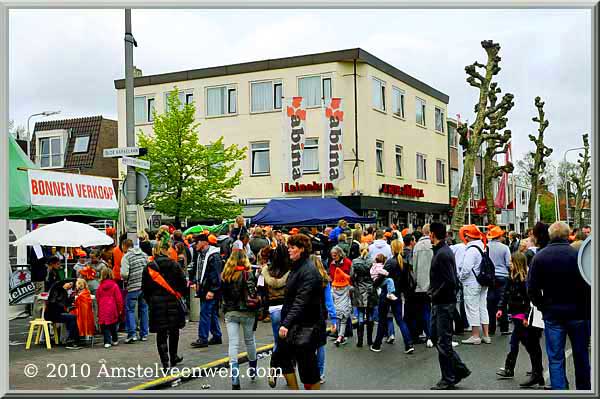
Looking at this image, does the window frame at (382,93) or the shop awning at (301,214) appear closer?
the shop awning at (301,214)

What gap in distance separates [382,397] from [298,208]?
12.2 metres

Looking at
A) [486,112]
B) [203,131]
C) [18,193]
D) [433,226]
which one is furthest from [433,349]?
[203,131]

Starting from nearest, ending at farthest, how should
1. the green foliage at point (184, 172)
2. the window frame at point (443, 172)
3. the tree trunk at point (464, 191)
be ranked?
the tree trunk at point (464, 191), the green foliage at point (184, 172), the window frame at point (443, 172)

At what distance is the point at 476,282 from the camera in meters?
12.1

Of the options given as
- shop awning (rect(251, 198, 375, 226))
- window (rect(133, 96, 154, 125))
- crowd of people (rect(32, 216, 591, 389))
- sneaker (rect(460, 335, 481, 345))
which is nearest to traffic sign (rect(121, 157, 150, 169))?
crowd of people (rect(32, 216, 591, 389))

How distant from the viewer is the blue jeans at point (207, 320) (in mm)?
12070

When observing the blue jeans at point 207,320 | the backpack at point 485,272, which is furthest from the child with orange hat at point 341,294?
the backpack at point 485,272

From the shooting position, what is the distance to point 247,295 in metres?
8.95

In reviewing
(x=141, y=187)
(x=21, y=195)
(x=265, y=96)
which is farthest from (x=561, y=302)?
(x=265, y=96)

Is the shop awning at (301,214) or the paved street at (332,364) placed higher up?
the shop awning at (301,214)

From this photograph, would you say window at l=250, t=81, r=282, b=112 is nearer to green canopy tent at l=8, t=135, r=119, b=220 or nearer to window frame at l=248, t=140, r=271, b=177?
window frame at l=248, t=140, r=271, b=177

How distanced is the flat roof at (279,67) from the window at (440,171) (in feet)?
19.3

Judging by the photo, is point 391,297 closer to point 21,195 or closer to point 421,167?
point 21,195

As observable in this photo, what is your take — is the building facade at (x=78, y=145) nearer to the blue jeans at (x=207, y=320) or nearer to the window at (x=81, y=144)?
the window at (x=81, y=144)
